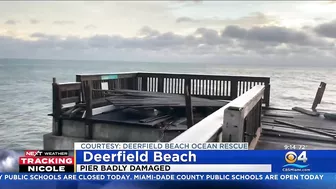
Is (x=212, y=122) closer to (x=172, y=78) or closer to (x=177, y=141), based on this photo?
(x=177, y=141)

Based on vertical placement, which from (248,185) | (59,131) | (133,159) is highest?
(133,159)

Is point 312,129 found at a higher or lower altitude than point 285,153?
lower

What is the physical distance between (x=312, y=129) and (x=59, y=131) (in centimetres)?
265

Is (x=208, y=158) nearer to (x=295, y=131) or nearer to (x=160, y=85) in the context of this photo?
(x=295, y=131)

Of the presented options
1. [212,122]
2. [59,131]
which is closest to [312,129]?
[212,122]

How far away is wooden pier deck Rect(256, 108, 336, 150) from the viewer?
101 inches

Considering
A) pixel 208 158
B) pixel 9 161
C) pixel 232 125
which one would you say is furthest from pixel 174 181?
pixel 9 161

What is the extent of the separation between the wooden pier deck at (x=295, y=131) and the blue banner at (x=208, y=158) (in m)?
0.67

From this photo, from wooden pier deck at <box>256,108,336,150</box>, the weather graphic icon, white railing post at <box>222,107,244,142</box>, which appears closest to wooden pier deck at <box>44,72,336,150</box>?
wooden pier deck at <box>256,108,336,150</box>

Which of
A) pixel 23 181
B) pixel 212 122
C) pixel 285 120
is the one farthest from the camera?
pixel 285 120

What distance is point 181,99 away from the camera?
4738 mm

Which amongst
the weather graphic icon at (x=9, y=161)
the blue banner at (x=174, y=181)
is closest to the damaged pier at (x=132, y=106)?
the weather graphic icon at (x=9, y=161)

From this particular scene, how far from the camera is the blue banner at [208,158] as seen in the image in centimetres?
148

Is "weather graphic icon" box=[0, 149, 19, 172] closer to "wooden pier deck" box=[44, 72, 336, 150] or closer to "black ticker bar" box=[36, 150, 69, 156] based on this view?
"black ticker bar" box=[36, 150, 69, 156]
